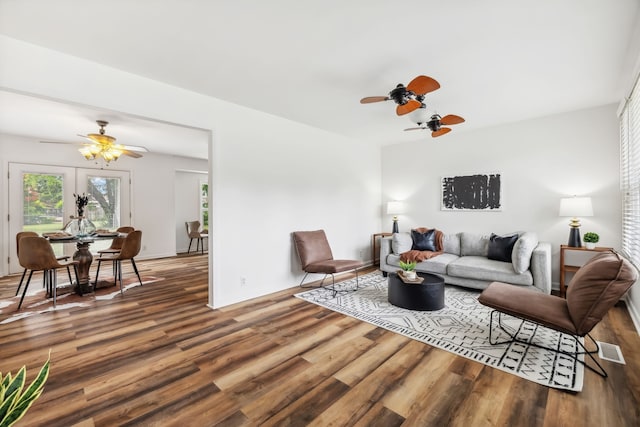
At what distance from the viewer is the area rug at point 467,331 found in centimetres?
216

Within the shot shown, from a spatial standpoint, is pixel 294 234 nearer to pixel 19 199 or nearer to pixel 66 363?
pixel 66 363

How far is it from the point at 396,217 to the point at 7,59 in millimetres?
5707

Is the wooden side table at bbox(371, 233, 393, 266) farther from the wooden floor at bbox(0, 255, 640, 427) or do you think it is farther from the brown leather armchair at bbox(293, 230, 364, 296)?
the wooden floor at bbox(0, 255, 640, 427)

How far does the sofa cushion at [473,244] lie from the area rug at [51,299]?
17.3 feet

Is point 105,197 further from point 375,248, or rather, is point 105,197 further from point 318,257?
point 375,248

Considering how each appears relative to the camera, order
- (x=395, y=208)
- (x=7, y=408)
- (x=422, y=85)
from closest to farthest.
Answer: (x=7, y=408), (x=422, y=85), (x=395, y=208)

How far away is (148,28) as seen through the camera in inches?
89.4

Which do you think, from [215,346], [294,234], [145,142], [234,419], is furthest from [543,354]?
[145,142]

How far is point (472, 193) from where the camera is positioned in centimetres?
507

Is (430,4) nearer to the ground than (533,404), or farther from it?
Answer: farther from it

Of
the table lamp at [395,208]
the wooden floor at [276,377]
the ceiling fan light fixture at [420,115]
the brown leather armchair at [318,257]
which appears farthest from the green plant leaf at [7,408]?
the table lamp at [395,208]

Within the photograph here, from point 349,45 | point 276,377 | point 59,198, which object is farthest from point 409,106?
point 59,198

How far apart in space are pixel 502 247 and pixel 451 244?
2.91ft

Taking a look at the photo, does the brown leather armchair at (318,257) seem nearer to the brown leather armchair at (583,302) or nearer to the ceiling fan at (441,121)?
the brown leather armchair at (583,302)
